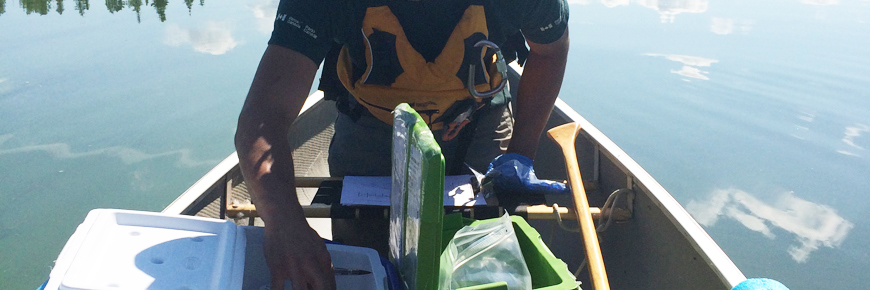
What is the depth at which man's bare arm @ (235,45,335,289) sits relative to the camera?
0.92m

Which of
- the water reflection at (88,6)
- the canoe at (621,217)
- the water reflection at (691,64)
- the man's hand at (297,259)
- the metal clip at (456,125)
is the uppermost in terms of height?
the water reflection at (88,6)

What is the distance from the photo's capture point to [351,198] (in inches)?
56.9

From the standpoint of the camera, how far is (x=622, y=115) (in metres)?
4.65

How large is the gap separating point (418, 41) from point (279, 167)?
611mm

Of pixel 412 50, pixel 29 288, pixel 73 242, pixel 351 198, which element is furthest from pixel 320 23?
pixel 29 288

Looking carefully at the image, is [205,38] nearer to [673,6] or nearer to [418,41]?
[418,41]

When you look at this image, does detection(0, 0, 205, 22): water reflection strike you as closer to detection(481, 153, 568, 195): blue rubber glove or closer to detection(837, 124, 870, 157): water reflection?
detection(481, 153, 568, 195): blue rubber glove

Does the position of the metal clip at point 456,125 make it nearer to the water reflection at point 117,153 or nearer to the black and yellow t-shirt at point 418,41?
the black and yellow t-shirt at point 418,41

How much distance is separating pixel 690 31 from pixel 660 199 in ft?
22.0

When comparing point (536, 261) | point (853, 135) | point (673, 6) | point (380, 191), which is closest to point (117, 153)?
point (380, 191)

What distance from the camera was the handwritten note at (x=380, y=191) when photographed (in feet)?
4.71

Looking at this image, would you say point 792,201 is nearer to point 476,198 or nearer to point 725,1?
point 476,198

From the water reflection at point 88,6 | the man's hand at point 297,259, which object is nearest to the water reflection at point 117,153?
the man's hand at point 297,259

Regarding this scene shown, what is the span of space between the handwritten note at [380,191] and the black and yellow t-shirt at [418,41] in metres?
0.19
